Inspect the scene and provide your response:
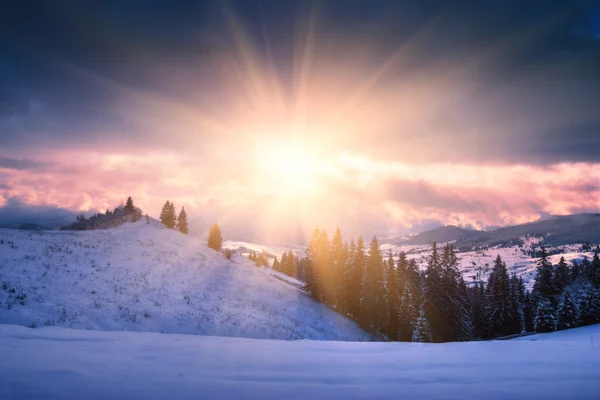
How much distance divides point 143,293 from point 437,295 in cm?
3148

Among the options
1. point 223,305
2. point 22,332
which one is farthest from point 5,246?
point 22,332

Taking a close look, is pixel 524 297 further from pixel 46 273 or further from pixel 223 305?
pixel 46 273

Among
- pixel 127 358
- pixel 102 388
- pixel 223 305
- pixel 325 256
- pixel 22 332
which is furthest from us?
pixel 325 256

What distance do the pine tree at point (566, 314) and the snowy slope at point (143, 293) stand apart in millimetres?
23136

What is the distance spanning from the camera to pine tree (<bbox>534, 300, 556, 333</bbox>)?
1558 inches

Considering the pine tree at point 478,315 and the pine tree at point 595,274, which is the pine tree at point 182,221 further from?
the pine tree at point 595,274

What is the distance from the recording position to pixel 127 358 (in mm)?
6863

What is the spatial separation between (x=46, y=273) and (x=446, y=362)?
26.3 m

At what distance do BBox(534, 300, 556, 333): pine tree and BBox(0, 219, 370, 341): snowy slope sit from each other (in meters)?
22.4

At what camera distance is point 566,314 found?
37.7 m

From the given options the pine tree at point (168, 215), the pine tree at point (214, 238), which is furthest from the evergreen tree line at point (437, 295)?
the pine tree at point (168, 215)

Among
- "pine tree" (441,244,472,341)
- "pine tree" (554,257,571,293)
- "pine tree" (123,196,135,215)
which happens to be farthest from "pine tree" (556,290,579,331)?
"pine tree" (123,196,135,215)

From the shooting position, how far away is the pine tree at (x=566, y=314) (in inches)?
1469

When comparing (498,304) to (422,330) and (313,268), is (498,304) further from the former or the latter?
(313,268)
